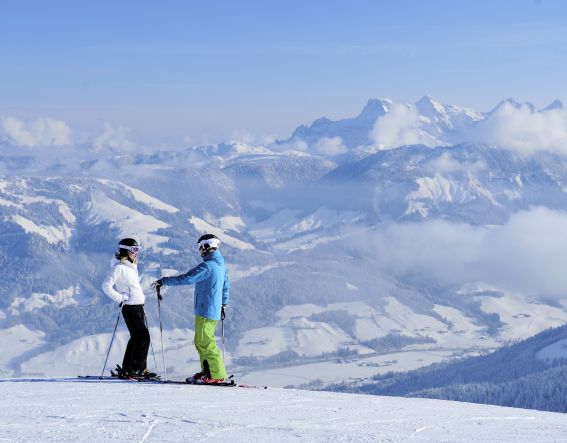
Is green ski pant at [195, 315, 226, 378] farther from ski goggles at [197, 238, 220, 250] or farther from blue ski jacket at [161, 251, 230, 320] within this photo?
ski goggles at [197, 238, 220, 250]

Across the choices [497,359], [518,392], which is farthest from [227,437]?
[497,359]

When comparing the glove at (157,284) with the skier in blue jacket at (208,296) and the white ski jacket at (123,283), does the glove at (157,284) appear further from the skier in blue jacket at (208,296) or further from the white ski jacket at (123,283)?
the white ski jacket at (123,283)

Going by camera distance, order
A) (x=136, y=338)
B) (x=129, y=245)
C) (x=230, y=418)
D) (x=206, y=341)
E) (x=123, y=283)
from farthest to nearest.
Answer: (x=136, y=338), (x=129, y=245), (x=123, y=283), (x=206, y=341), (x=230, y=418)

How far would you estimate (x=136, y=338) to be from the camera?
57.6 feet

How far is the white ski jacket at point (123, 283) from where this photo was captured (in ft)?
55.7

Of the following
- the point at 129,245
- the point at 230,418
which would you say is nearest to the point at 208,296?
the point at 129,245

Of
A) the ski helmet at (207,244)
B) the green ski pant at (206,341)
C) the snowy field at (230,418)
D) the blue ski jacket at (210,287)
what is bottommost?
the snowy field at (230,418)

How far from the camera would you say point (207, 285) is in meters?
17.1

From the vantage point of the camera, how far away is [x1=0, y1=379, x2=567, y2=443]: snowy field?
11.7m

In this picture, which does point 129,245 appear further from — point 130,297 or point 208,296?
point 208,296

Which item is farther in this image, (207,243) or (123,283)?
(123,283)

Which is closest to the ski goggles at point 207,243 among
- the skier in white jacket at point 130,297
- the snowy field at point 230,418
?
the skier in white jacket at point 130,297

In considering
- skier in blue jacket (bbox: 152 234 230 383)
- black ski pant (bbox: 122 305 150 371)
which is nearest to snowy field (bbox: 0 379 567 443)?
black ski pant (bbox: 122 305 150 371)

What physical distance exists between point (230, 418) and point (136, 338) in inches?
207
